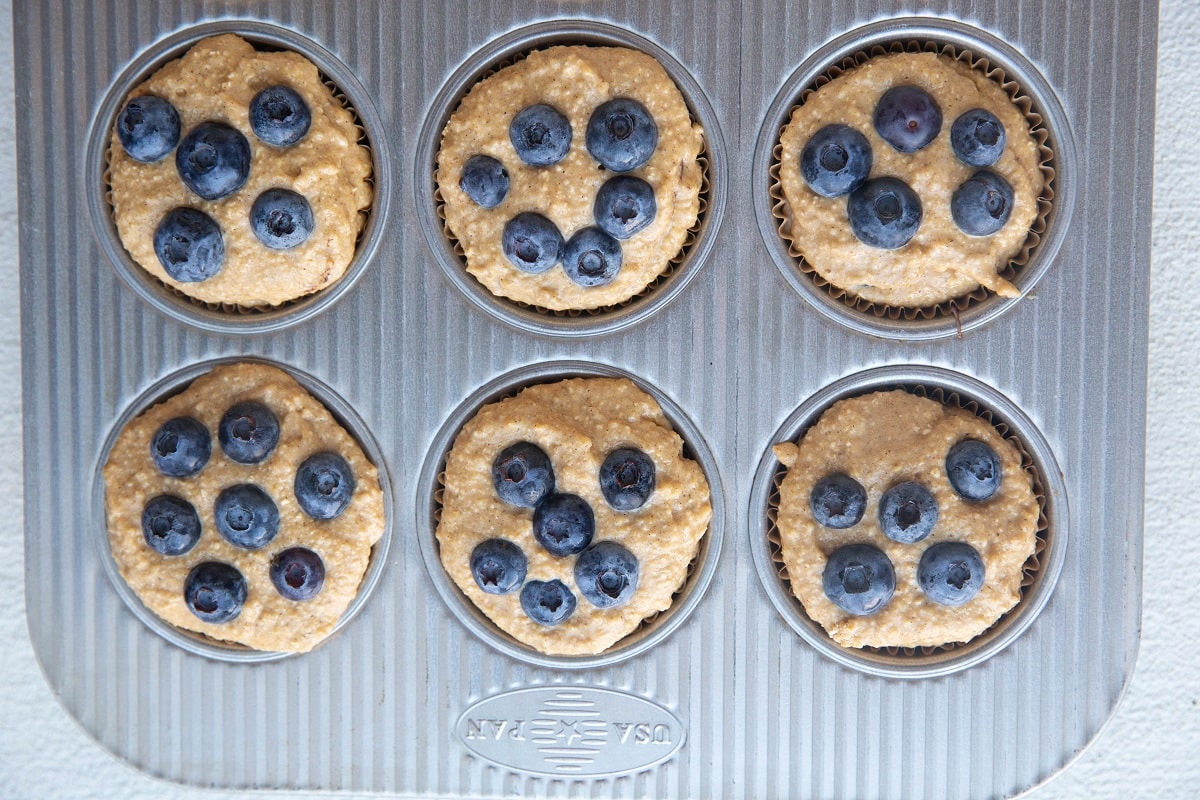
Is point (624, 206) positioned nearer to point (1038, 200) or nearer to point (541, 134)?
point (541, 134)

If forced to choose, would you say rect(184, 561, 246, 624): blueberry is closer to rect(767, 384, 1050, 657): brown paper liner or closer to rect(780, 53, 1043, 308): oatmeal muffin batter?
rect(767, 384, 1050, 657): brown paper liner

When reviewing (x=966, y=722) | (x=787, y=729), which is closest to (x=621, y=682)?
(x=787, y=729)

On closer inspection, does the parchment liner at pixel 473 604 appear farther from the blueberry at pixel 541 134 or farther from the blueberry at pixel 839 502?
the blueberry at pixel 541 134

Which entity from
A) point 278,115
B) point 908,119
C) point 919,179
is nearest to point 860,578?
point 919,179

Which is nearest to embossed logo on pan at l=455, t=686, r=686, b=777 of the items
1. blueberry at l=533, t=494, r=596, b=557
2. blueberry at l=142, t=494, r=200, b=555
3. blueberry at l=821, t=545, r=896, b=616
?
blueberry at l=533, t=494, r=596, b=557

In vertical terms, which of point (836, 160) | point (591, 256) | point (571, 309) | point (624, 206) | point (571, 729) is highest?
point (836, 160)

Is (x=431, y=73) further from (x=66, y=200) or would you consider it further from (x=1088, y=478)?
(x=1088, y=478)

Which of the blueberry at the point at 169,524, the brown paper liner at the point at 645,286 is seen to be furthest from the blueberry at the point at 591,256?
the blueberry at the point at 169,524
